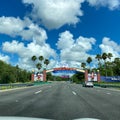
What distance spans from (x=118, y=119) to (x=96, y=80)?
4267 inches

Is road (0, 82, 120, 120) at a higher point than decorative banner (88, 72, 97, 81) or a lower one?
lower

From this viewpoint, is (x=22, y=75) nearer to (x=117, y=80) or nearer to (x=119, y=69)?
(x=119, y=69)

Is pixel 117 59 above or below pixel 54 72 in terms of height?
above

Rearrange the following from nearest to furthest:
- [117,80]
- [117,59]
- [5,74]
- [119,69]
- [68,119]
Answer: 1. [68,119]
2. [117,80]
3. [5,74]
4. [119,69]
5. [117,59]

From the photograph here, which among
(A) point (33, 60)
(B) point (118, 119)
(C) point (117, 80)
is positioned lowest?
(B) point (118, 119)

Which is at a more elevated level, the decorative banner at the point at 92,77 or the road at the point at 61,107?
the decorative banner at the point at 92,77

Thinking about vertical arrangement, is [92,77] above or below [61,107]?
above

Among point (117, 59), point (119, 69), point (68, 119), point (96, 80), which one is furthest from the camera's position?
point (117, 59)

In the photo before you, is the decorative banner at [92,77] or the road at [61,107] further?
the decorative banner at [92,77]

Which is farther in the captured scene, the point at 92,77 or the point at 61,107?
the point at 92,77

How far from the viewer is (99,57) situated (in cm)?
15512

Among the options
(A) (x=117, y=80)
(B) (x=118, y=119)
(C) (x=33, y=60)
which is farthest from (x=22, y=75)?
(B) (x=118, y=119)

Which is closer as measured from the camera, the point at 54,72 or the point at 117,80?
the point at 117,80

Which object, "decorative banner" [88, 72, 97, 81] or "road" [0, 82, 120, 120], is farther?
"decorative banner" [88, 72, 97, 81]
